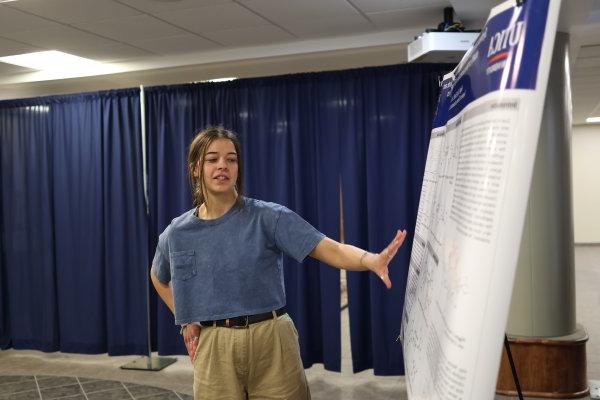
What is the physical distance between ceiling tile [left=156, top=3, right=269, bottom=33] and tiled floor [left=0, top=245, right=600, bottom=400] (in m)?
2.55

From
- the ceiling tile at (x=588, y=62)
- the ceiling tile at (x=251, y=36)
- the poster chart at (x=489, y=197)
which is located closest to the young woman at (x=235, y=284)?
the poster chart at (x=489, y=197)

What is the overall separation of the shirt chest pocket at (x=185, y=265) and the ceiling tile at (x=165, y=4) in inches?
82.8

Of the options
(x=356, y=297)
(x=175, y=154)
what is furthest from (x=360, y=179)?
(x=175, y=154)

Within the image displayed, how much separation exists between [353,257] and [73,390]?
3.29 metres

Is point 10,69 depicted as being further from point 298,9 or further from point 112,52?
point 298,9

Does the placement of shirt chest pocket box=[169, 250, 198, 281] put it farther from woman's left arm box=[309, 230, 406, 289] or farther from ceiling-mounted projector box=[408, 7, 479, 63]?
ceiling-mounted projector box=[408, 7, 479, 63]

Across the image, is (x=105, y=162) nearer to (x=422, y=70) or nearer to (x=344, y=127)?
(x=344, y=127)

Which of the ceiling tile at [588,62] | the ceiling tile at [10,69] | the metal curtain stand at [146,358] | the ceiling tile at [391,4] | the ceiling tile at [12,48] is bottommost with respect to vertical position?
the metal curtain stand at [146,358]

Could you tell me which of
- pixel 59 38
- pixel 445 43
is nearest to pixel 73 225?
pixel 59 38

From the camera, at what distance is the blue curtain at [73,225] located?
197 inches

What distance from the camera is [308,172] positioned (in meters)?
4.56

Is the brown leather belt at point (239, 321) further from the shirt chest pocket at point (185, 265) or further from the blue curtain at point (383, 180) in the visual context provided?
the blue curtain at point (383, 180)

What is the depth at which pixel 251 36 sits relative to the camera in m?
4.51

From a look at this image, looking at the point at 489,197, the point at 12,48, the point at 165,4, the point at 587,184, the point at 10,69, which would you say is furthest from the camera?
the point at 587,184
